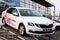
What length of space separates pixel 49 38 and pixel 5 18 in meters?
3.63

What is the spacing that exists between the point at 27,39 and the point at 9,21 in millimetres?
2507

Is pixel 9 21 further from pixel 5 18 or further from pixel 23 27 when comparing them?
pixel 23 27

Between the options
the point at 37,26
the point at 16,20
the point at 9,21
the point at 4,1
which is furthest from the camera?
the point at 4,1

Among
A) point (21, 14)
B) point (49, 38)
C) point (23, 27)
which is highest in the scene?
point (21, 14)

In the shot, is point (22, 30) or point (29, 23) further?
point (22, 30)

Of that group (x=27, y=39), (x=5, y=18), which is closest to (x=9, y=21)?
(x=5, y=18)

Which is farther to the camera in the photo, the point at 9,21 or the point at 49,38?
the point at 9,21

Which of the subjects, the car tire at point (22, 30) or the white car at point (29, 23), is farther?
the car tire at point (22, 30)

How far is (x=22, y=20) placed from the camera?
8.93 metres

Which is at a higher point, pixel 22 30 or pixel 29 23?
pixel 29 23

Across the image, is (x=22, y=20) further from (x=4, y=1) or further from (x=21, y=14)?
(x=4, y=1)

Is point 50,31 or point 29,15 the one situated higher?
point 29,15

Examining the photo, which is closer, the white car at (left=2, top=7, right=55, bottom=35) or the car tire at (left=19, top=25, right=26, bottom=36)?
the white car at (left=2, top=7, right=55, bottom=35)

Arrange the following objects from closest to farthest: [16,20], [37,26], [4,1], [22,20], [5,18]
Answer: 1. [37,26]
2. [22,20]
3. [16,20]
4. [5,18]
5. [4,1]
